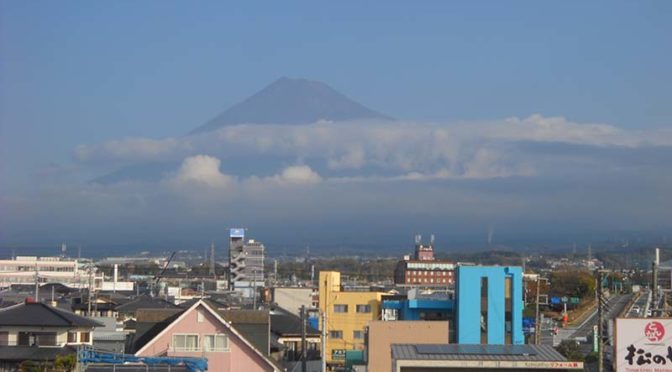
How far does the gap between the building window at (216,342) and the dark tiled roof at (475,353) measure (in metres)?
3.79

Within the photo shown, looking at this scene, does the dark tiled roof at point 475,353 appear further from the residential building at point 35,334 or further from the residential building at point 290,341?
the residential building at point 35,334

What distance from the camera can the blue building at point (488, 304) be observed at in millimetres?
32188

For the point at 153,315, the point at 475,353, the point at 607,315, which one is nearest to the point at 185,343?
the point at 153,315

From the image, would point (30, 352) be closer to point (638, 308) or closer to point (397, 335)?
point (397, 335)

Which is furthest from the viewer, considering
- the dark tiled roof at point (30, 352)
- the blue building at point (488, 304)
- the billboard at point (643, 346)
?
the blue building at point (488, 304)

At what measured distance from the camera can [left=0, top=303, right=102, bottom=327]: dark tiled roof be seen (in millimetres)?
22078

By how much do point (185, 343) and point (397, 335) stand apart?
6.70 m

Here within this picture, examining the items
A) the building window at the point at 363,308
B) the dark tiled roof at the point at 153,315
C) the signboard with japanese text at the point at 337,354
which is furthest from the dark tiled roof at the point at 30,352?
the building window at the point at 363,308

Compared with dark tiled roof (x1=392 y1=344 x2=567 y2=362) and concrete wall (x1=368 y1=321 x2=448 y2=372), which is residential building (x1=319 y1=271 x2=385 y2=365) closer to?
concrete wall (x1=368 y1=321 x2=448 y2=372)

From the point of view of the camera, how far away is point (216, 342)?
21141 millimetres

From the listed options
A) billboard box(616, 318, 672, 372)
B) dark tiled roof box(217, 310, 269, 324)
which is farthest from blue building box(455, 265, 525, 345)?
billboard box(616, 318, 672, 372)

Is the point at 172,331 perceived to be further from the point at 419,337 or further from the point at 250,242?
the point at 250,242

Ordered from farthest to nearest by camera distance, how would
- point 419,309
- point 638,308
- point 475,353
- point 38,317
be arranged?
point 638,308, point 419,309, point 38,317, point 475,353

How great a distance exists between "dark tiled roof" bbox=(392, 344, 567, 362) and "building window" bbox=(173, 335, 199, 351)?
14.0 ft
